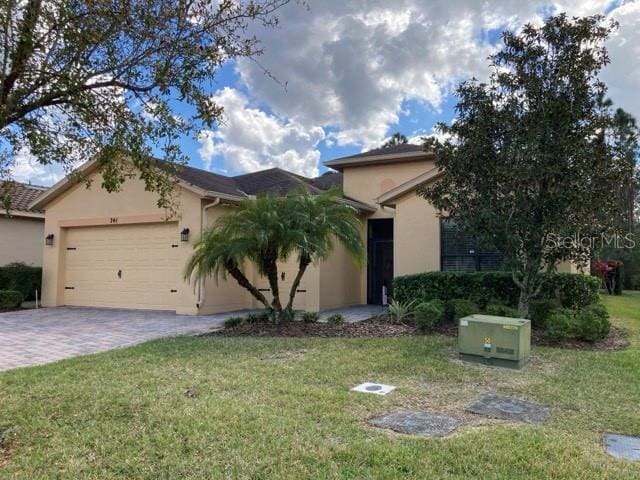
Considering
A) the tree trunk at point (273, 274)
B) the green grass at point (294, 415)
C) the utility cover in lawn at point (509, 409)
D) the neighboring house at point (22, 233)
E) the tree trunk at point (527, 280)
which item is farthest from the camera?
the neighboring house at point (22, 233)

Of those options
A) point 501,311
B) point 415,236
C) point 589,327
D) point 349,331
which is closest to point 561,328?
point 589,327

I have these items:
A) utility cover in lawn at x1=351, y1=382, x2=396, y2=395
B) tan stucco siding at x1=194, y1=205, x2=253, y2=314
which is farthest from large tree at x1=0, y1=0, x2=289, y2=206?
tan stucco siding at x1=194, y1=205, x2=253, y2=314

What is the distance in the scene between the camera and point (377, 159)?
16.8 metres

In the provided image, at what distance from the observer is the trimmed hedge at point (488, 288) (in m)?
10.8

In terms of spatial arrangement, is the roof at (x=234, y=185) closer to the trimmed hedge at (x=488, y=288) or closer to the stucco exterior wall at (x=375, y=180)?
the stucco exterior wall at (x=375, y=180)

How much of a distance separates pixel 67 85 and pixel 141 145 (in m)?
1.00

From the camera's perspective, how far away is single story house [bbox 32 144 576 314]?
530 inches

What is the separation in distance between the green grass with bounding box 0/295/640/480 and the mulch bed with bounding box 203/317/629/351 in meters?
1.45

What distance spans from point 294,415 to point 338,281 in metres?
10.6

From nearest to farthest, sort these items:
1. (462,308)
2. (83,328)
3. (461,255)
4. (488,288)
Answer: (462,308) < (83,328) < (488,288) < (461,255)

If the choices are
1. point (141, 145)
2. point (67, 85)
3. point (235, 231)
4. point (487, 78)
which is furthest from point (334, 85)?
point (67, 85)

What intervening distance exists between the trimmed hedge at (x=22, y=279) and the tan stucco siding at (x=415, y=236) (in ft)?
41.0

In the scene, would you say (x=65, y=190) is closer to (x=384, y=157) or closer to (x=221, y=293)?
(x=221, y=293)

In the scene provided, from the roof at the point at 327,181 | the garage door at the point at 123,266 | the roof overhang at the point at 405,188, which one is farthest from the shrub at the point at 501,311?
the roof at the point at 327,181
